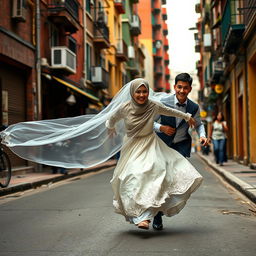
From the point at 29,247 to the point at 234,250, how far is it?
6.50ft

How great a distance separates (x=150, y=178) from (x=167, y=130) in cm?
65

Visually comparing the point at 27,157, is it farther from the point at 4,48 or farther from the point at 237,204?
the point at 4,48

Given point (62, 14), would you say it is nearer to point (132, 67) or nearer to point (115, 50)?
point (115, 50)

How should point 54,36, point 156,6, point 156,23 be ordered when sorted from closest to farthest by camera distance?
point 54,36, point 156,6, point 156,23

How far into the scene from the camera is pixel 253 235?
5719 mm

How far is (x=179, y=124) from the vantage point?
6277 millimetres

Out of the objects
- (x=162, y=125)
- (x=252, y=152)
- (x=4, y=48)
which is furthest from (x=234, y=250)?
(x=252, y=152)

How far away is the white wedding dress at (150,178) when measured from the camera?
552cm

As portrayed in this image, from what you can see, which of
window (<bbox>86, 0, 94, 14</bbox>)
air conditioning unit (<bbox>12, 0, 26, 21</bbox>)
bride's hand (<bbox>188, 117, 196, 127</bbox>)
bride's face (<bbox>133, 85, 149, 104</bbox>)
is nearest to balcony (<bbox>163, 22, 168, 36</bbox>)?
window (<bbox>86, 0, 94, 14</bbox>)

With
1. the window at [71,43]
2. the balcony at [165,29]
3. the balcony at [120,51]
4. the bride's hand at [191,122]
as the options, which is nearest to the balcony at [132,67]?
the balcony at [120,51]

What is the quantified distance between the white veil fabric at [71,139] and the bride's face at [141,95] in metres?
0.93

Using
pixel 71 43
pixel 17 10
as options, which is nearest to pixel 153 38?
pixel 71 43

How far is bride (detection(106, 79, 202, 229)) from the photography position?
5531 mm

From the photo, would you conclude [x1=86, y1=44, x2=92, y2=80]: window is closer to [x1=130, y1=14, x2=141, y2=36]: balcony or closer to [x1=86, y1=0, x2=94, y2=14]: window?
[x1=86, y1=0, x2=94, y2=14]: window
